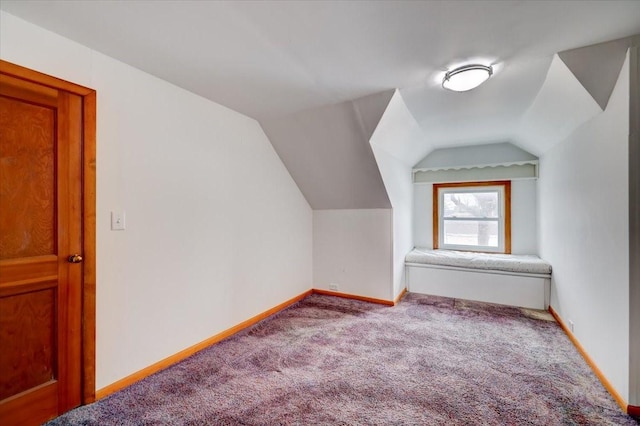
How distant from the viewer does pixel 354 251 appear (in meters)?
3.82

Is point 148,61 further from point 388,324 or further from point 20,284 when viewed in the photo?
point 388,324

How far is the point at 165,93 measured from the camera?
2184 mm

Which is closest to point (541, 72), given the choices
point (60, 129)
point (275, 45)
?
point (275, 45)

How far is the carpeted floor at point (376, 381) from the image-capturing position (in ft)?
5.40

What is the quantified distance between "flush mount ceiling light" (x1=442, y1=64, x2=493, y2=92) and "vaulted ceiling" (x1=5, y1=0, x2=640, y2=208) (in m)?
0.08

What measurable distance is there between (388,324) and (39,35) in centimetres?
350

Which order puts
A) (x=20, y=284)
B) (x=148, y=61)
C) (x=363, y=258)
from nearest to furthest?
(x=20, y=284) < (x=148, y=61) < (x=363, y=258)

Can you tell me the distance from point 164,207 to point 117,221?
13.4 inches

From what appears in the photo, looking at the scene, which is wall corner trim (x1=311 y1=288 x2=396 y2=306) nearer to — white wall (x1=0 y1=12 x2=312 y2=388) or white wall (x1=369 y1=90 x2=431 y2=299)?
white wall (x1=369 y1=90 x2=431 y2=299)

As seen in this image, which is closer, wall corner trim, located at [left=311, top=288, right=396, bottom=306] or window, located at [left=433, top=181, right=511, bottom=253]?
wall corner trim, located at [left=311, top=288, right=396, bottom=306]

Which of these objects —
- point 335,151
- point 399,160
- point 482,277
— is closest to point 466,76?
point 335,151

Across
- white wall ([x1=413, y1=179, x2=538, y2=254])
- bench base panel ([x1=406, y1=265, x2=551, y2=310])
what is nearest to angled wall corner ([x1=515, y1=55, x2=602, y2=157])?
white wall ([x1=413, y1=179, x2=538, y2=254])

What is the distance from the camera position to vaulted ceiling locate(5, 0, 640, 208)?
1.40 m

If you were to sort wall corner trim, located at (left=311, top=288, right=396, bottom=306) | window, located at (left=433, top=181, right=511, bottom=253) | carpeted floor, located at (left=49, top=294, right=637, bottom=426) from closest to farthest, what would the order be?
carpeted floor, located at (left=49, top=294, right=637, bottom=426)
wall corner trim, located at (left=311, top=288, right=396, bottom=306)
window, located at (left=433, top=181, right=511, bottom=253)
